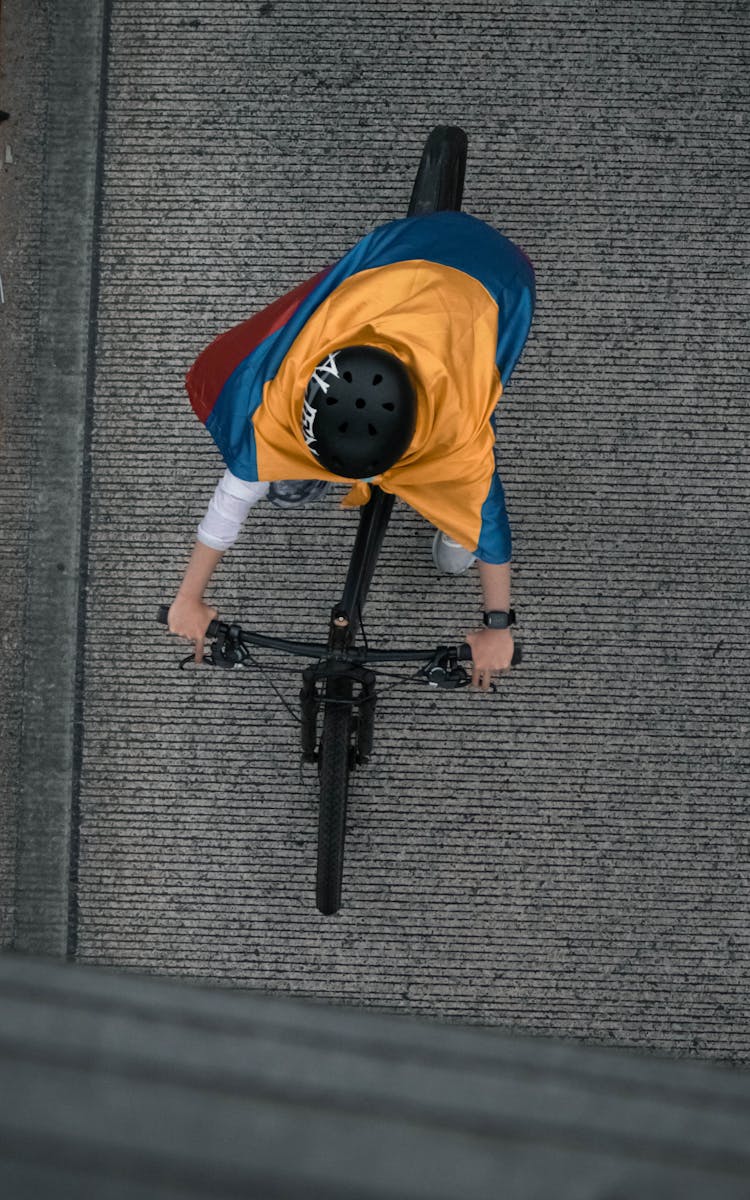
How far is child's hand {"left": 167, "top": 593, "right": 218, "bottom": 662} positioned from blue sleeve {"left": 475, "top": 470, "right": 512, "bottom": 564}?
0.99ft

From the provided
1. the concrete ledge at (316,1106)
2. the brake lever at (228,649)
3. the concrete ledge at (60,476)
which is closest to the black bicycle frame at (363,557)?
the brake lever at (228,649)

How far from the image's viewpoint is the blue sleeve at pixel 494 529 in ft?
3.17

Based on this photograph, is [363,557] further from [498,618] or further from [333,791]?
[333,791]

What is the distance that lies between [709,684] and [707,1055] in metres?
0.50

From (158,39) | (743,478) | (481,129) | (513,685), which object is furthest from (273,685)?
(158,39)

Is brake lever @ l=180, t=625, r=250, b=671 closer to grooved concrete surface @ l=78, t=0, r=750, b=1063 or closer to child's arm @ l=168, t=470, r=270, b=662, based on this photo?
child's arm @ l=168, t=470, r=270, b=662

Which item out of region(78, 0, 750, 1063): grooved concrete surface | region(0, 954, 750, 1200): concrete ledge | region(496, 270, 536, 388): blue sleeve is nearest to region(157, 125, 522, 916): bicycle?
region(78, 0, 750, 1063): grooved concrete surface

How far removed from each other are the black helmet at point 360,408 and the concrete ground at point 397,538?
56cm

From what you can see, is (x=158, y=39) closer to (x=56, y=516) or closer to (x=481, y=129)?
(x=481, y=129)

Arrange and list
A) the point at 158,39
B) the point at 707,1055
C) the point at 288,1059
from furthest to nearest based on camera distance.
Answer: the point at 158,39
the point at 707,1055
the point at 288,1059

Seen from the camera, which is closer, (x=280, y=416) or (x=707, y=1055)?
(x=280, y=416)

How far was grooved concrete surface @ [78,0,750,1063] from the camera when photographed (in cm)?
136

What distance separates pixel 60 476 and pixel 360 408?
75cm

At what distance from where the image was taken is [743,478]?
1.39m
